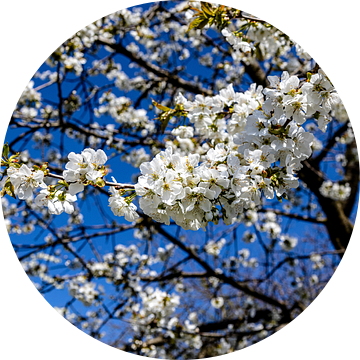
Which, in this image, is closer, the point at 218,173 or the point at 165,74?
the point at 218,173

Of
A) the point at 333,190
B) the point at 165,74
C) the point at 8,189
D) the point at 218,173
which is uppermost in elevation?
the point at 165,74

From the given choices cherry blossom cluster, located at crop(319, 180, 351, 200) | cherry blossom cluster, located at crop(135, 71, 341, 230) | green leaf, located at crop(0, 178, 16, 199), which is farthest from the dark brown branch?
green leaf, located at crop(0, 178, 16, 199)

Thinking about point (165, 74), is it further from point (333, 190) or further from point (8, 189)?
point (8, 189)

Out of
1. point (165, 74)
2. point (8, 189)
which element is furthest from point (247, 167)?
point (165, 74)

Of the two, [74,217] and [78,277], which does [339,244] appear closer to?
[78,277]

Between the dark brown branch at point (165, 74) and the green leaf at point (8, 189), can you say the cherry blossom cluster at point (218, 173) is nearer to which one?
the green leaf at point (8, 189)

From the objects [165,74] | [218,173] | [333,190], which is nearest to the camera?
[218,173]

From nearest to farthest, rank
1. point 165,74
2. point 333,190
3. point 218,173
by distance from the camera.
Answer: point 218,173
point 165,74
point 333,190

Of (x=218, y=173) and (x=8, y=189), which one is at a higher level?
(x=8, y=189)

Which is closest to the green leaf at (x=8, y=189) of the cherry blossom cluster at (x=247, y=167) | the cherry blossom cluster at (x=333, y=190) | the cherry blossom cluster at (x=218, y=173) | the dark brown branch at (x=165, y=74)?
the cherry blossom cluster at (x=218, y=173)

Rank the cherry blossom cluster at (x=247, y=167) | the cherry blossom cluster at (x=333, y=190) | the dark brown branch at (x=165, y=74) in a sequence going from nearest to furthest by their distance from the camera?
the cherry blossom cluster at (x=247, y=167) < the dark brown branch at (x=165, y=74) < the cherry blossom cluster at (x=333, y=190)

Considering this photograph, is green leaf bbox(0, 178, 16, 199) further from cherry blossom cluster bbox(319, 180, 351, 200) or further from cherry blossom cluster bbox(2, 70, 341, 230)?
cherry blossom cluster bbox(319, 180, 351, 200)

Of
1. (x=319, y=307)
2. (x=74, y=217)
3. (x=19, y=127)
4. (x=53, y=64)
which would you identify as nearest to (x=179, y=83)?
(x=53, y=64)

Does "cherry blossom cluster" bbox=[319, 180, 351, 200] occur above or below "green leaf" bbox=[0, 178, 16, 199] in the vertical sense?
above
